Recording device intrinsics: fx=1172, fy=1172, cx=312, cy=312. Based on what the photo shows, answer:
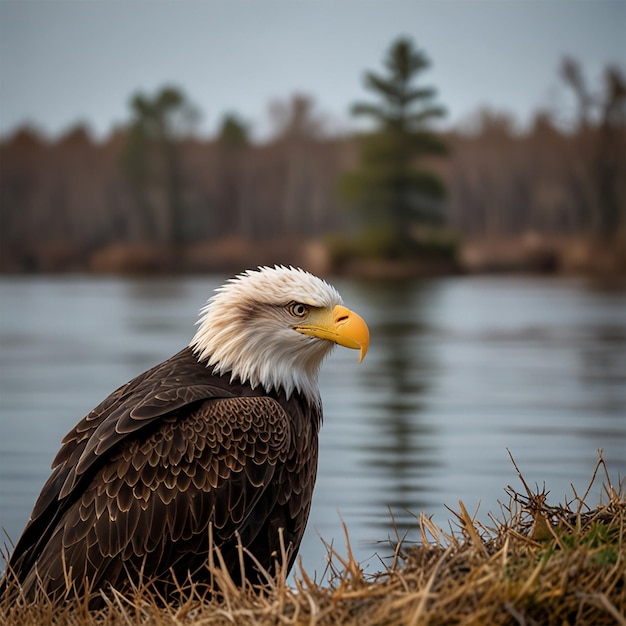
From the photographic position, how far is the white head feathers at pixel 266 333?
513cm

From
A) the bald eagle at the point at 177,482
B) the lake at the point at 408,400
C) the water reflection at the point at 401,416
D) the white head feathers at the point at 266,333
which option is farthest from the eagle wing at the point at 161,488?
the water reflection at the point at 401,416

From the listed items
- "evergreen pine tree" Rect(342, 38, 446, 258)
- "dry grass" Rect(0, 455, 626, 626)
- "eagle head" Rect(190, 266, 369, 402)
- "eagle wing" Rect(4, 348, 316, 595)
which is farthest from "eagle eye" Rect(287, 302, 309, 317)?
"evergreen pine tree" Rect(342, 38, 446, 258)

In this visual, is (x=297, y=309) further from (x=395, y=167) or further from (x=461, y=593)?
(x=395, y=167)

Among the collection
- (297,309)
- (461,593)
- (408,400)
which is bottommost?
(408,400)

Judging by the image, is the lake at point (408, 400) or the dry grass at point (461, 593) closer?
the dry grass at point (461, 593)

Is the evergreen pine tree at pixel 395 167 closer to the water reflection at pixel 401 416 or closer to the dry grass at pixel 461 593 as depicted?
the water reflection at pixel 401 416

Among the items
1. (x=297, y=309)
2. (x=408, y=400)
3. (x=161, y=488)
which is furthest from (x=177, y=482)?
(x=408, y=400)

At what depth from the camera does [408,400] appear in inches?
559

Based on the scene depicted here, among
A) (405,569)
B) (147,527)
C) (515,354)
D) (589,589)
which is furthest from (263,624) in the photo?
(515,354)

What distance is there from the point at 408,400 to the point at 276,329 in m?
9.15

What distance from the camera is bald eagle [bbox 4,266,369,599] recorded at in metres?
4.68

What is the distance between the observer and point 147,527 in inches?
185

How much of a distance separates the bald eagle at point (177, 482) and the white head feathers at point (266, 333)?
1 cm

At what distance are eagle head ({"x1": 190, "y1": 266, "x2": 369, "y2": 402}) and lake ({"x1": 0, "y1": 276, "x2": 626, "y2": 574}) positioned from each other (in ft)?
2.93
